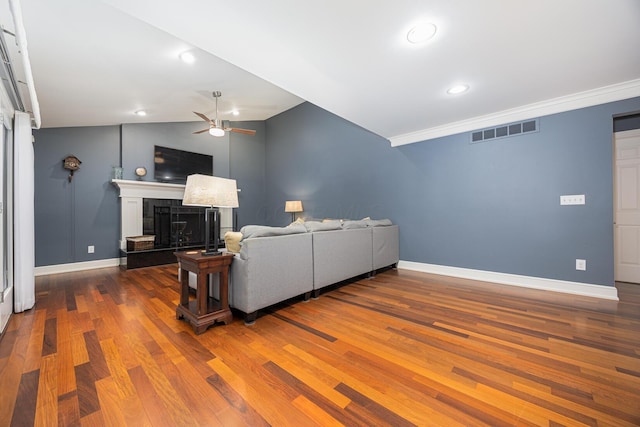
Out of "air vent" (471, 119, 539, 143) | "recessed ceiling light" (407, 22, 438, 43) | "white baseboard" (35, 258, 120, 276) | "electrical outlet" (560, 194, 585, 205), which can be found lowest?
"white baseboard" (35, 258, 120, 276)

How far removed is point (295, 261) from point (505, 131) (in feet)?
10.8

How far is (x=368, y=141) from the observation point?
4.84 m

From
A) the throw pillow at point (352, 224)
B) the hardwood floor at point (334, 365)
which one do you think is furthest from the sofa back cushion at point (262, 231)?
the throw pillow at point (352, 224)

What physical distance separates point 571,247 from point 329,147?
4.27 metres

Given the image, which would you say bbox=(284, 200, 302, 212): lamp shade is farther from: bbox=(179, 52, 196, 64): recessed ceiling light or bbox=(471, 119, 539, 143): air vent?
bbox=(471, 119, 539, 143): air vent

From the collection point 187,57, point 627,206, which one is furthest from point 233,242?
point 627,206

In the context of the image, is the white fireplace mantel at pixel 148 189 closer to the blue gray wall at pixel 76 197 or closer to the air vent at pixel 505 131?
the blue gray wall at pixel 76 197

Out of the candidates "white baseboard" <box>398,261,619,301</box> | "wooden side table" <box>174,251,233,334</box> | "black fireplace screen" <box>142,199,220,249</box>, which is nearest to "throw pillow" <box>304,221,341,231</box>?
"wooden side table" <box>174,251,233,334</box>

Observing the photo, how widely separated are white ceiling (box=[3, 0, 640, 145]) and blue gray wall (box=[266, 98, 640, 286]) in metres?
0.40

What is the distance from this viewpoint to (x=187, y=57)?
110 inches

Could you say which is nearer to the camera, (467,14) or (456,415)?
(456,415)

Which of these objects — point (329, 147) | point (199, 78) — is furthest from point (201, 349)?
point (329, 147)

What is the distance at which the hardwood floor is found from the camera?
1153 millimetres

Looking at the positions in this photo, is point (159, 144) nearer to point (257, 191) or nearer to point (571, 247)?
point (257, 191)
